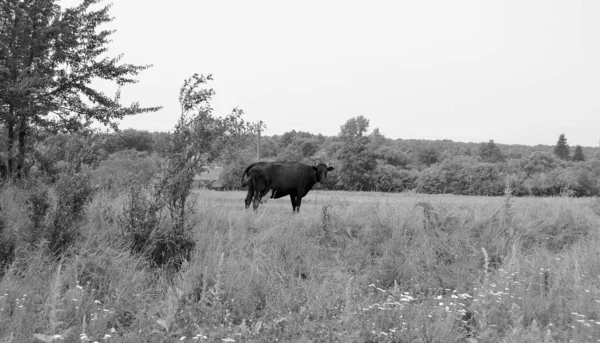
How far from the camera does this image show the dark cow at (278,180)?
14641mm

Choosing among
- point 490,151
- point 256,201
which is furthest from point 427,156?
point 256,201

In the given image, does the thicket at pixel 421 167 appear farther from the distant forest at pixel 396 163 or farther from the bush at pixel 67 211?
the bush at pixel 67 211

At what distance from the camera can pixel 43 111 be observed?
31.6 feet

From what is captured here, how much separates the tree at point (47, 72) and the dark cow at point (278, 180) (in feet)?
14.6

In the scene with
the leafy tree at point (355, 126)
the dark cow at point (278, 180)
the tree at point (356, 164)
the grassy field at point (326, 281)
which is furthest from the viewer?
the leafy tree at point (355, 126)

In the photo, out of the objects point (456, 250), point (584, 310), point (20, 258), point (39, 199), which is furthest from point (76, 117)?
point (584, 310)

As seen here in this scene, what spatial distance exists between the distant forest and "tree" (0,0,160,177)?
66cm

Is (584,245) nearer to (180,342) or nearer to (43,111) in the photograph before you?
(180,342)

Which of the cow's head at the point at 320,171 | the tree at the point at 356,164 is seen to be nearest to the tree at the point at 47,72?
the cow's head at the point at 320,171

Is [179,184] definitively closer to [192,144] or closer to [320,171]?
[192,144]

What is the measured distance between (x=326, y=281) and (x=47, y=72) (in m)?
8.15

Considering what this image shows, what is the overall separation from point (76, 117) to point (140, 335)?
7.85m

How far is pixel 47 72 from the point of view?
406 inches

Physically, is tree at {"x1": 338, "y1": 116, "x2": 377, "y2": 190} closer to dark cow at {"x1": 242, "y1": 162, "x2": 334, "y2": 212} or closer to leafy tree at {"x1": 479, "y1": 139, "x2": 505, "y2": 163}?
leafy tree at {"x1": 479, "y1": 139, "x2": 505, "y2": 163}
